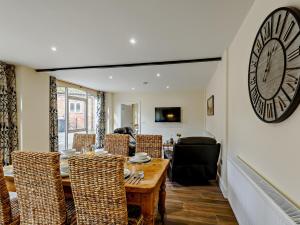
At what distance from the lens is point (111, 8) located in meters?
2.15

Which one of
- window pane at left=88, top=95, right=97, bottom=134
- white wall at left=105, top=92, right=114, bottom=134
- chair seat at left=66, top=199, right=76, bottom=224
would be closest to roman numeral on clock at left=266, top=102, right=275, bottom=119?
chair seat at left=66, top=199, right=76, bottom=224

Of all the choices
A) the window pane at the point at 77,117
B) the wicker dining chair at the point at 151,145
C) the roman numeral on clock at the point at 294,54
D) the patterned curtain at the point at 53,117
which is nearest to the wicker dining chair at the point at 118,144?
the wicker dining chair at the point at 151,145

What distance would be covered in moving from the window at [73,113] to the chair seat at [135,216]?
5.28m

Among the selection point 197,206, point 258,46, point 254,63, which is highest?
point 258,46

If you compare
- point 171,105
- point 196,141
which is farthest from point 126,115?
point 196,141

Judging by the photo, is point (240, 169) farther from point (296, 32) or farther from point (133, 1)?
point (133, 1)

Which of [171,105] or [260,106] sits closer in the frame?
[260,106]

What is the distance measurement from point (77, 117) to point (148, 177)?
614 cm

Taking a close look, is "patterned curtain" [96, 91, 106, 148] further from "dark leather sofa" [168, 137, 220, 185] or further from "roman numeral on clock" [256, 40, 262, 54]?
"roman numeral on clock" [256, 40, 262, 54]

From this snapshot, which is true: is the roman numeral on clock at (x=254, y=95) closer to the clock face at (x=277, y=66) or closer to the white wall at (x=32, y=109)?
the clock face at (x=277, y=66)

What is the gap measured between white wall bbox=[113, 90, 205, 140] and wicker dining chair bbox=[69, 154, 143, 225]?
7334 mm

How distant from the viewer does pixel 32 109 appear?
4.75m

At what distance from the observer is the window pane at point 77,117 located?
276 inches

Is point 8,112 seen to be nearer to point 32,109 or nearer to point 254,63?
point 32,109
